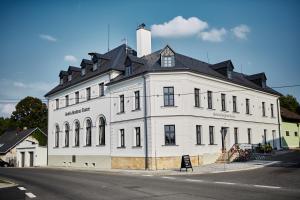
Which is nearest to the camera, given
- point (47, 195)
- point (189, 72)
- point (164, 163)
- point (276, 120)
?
point (47, 195)

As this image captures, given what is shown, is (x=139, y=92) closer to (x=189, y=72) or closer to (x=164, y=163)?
(x=189, y=72)

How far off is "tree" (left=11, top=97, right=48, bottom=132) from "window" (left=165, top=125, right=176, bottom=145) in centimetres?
5131

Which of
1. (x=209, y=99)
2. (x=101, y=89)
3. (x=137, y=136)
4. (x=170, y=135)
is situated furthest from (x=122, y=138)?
(x=209, y=99)

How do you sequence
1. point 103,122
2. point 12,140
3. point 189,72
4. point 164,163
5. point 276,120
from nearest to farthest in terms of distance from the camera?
point 164,163 → point 189,72 → point 103,122 → point 276,120 → point 12,140

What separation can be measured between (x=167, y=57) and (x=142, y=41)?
23.8 ft

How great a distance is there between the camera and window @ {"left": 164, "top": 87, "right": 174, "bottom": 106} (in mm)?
28484

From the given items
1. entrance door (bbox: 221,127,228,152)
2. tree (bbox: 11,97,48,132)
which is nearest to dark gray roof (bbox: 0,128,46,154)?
tree (bbox: 11,97,48,132)

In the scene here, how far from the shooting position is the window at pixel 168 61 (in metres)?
29.1

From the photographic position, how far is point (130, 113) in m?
30.4

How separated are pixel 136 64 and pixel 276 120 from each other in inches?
859

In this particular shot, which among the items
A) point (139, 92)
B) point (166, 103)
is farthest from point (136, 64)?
point (166, 103)

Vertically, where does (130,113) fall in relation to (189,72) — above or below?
below

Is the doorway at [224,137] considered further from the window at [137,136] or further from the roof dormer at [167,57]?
the roof dormer at [167,57]

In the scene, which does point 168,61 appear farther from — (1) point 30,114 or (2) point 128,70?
(1) point 30,114
